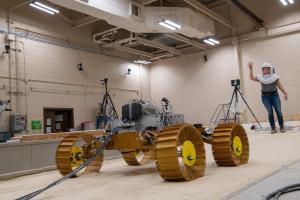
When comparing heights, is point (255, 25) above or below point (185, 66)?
above

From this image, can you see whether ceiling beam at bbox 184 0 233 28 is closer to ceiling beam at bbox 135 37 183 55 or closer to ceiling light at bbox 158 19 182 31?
ceiling light at bbox 158 19 182 31

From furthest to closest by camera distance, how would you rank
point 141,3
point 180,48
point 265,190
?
point 180,48 < point 141,3 < point 265,190

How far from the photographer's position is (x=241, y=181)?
8.09 ft

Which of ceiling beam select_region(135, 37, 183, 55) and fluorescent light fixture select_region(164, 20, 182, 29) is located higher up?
ceiling beam select_region(135, 37, 183, 55)

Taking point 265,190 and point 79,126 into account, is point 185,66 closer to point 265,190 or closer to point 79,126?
point 79,126

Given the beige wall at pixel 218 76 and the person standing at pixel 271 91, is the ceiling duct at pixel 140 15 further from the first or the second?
the person standing at pixel 271 91

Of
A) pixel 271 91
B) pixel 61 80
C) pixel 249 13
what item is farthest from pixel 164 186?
pixel 249 13

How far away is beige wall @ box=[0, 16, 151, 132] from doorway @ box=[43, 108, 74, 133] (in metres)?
0.21

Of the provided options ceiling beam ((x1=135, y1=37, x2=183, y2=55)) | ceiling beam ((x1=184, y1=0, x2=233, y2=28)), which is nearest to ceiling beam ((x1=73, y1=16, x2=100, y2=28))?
ceiling beam ((x1=135, y1=37, x2=183, y2=55))

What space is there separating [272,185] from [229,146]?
1282mm

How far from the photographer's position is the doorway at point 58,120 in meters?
11.2

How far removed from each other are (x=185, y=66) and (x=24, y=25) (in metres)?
7.57

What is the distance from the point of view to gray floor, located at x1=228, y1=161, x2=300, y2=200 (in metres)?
1.85

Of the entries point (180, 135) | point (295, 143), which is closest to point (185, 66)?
point (295, 143)
